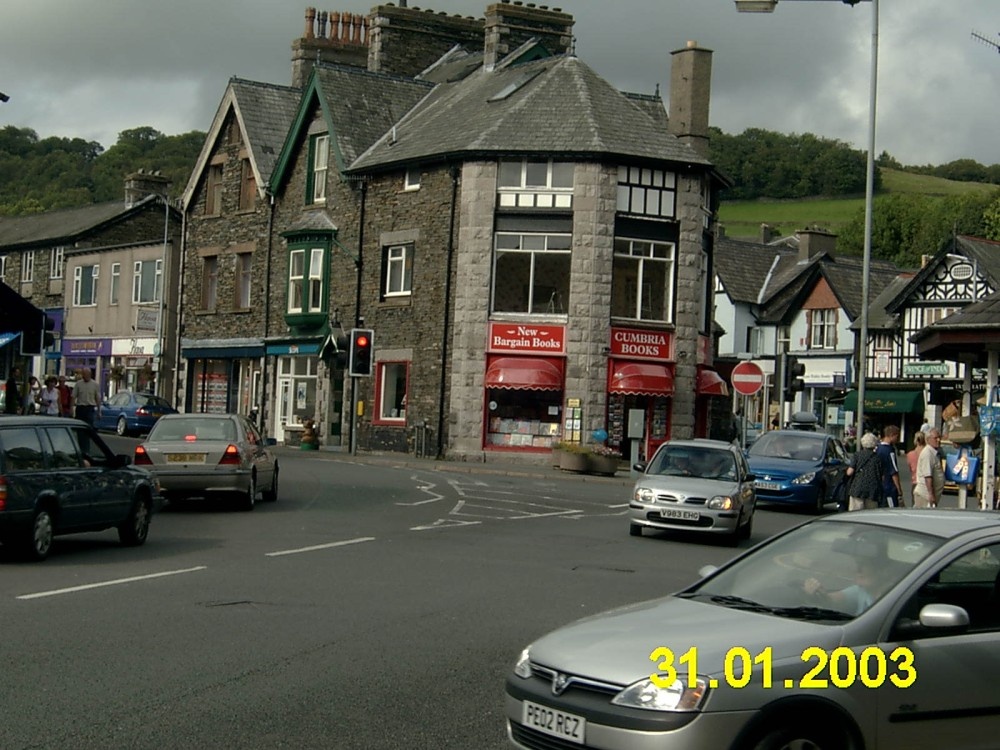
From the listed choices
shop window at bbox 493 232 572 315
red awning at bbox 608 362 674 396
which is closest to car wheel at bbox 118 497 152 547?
red awning at bbox 608 362 674 396

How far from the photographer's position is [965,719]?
6.66 metres

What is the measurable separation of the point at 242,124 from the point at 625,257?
55.8 feet

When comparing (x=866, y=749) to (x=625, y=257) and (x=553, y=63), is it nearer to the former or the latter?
(x=625, y=257)

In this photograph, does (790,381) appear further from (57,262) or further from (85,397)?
(57,262)

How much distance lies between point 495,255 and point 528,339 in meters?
2.68

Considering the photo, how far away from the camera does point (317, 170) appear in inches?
1875

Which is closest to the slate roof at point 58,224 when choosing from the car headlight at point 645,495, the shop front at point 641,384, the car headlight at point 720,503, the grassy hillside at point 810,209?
the shop front at point 641,384

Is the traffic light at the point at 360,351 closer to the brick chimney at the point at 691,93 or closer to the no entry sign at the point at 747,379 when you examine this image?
the no entry sign at the point at 747,379

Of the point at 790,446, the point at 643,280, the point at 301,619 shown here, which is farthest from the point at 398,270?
the point at 301,619

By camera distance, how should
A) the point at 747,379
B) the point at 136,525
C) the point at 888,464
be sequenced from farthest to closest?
1. the point at 747,379
2. the point at 888,464
3. the point at 136,525

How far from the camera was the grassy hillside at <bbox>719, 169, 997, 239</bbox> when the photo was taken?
394 feet

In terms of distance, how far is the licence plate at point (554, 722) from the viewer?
630cm

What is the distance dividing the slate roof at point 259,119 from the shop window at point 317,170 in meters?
2.48

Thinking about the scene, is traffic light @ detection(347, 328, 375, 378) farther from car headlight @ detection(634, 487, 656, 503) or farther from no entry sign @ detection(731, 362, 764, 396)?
car headlight @ detection(634, 487, 656, 503)
